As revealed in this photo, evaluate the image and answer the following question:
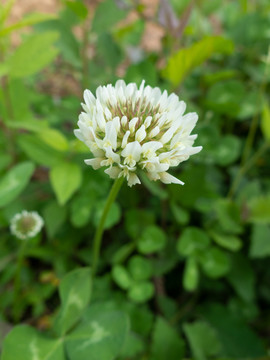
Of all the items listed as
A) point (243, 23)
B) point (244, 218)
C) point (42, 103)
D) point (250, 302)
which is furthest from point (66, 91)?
point (250, 302)

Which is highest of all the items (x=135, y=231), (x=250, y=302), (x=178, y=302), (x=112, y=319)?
(x=135, y=231)

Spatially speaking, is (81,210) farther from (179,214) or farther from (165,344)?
(165,344)

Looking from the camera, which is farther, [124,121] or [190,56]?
[190,56]

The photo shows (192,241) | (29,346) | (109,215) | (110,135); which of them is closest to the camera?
(110,135)

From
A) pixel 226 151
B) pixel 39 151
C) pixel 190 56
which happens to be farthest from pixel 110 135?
pixel 226 151

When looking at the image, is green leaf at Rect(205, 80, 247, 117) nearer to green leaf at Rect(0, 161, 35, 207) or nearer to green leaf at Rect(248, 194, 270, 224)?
green leaf at Rect(248, 194, 270, 224)

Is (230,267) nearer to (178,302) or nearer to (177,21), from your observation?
(178,302)
